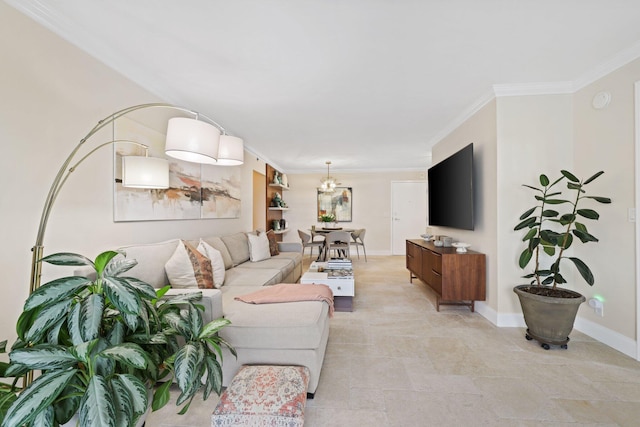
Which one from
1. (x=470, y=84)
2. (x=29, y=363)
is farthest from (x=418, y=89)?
(x=29, y=363)

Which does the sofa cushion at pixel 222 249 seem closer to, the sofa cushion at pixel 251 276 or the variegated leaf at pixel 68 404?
the sofa cushion at pixel 251 276

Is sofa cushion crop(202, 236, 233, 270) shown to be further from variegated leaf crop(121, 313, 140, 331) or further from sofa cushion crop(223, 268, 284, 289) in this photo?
variegated leaf crop(121, 313, 140, 331)

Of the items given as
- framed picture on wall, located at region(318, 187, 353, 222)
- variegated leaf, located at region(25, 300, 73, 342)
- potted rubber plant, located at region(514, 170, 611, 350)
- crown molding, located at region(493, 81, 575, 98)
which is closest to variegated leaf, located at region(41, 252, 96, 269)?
variegated leaf, located at region(25, 300, 73, 342)

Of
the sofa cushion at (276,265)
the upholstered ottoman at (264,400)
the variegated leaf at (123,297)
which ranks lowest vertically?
the upholstered ottoman at (264,400)

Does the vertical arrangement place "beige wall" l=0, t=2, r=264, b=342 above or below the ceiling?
below

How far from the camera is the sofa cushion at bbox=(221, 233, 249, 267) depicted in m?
3.53

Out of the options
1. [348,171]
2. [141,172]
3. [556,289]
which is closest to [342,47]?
[141,172]

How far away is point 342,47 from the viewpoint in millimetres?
1979

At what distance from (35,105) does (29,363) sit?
5.09 feet

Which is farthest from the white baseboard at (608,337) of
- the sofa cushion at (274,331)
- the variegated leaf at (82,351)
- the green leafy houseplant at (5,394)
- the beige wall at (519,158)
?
the green leafy houseplant at (5,394)

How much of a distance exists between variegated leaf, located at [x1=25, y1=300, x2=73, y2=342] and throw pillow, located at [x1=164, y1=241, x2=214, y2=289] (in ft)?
3.77

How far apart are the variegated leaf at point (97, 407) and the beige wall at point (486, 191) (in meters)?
3.10

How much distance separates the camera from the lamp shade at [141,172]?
2.11 m

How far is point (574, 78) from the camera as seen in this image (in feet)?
8.11
